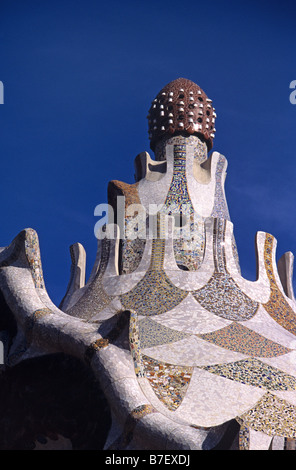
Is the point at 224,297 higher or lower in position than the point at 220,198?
lower

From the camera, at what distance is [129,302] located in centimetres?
762

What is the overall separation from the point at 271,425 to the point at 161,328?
172 cm

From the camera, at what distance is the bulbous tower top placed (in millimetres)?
10414

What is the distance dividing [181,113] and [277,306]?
3.78 meters

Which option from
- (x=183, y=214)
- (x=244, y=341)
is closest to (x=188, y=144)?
(x=183, y=214)

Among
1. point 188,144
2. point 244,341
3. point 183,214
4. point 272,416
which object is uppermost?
point 188,144

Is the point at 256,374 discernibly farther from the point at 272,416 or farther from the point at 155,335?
the point at 155,335

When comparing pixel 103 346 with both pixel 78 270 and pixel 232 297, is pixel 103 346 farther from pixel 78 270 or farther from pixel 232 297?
pixel 78 270

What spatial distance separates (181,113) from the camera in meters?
10.5

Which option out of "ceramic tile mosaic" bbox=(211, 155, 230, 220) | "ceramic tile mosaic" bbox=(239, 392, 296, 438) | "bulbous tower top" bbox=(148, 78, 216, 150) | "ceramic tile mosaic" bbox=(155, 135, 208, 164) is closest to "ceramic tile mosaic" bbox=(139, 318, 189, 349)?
"ceramic tile mosaic" bbox=(239, 392, 296, 438)

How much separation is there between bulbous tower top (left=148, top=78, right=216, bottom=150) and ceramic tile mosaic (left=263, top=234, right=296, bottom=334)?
261 cm

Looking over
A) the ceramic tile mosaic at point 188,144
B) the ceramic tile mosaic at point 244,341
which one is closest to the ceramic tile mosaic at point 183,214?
the ceramic tile mosaic at point 188,144

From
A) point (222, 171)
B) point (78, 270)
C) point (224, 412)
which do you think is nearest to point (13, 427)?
point (224, 412)

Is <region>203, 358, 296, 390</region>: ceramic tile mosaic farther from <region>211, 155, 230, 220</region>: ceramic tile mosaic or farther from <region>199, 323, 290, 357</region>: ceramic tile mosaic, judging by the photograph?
<region>211, 155, 230, 220</region>: ceramic tile mosaic
